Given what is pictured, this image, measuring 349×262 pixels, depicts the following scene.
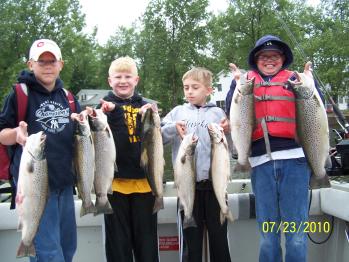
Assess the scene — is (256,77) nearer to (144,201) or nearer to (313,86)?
(313,86)

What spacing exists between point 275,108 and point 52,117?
2.00 metres

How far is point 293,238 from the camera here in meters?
3.71

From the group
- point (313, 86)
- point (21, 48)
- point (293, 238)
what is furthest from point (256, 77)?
point (21, 48)

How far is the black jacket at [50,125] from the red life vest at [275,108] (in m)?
1.70

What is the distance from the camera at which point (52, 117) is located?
3645mm

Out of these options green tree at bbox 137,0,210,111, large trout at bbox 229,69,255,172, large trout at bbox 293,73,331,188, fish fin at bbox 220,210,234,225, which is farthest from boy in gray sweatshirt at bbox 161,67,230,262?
green tree at bbox 137,0,210,111

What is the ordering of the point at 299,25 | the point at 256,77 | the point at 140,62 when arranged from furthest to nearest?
the point at 140,62, the point at 299,25, the point at 256,77

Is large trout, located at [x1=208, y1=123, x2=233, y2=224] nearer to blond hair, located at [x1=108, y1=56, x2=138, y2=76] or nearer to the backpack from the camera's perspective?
blond hair, located at [x1=108, y1=56, x2=138, y2=76]

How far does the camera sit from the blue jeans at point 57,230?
3.46m

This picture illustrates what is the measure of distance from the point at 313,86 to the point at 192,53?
41137 millimetres

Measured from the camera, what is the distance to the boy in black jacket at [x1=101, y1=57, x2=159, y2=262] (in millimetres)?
4016

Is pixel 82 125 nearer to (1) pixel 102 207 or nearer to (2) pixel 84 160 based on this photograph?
(2) pixel 84 160

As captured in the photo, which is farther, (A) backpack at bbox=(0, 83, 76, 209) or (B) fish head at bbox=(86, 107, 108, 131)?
(B) fish head at bbox=(86, 107, 108, 131)

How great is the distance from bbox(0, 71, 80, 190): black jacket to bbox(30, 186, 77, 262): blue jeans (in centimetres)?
12
